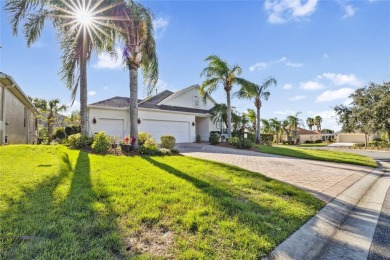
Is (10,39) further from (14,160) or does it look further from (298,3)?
(298,3)

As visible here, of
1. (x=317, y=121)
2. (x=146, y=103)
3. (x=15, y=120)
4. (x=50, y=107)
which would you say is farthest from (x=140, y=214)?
(x=317, y=121)

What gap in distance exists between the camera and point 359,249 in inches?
122

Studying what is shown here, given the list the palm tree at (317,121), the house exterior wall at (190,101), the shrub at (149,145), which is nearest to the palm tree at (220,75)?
the house exterior wall at (190,101)

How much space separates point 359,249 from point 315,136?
67.7m

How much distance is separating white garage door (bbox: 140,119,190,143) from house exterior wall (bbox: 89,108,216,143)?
276 millimetres

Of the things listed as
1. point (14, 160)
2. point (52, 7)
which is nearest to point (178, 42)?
point (52, 7)

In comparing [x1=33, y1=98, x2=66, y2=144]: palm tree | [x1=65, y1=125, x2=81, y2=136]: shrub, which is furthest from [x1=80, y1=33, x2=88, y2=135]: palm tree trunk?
[x1=33, y1=98, x2=66, y2=144]: palm tree

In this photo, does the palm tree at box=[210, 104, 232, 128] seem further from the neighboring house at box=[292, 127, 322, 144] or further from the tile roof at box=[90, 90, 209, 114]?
the neighboring house at box=[292, 127, 322, 144]

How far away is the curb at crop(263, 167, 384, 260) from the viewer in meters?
2.86

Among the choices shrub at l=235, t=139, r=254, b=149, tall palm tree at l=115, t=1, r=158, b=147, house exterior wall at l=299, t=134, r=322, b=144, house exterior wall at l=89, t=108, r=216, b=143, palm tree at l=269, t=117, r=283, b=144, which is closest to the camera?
tall palm tree at l=115, t=1, r=158, b=147

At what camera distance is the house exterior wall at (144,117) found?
16.1m

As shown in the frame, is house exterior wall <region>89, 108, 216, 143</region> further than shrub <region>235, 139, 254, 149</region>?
No

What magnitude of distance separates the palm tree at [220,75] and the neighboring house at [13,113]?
13.3 m

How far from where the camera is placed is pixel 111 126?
661 inches
